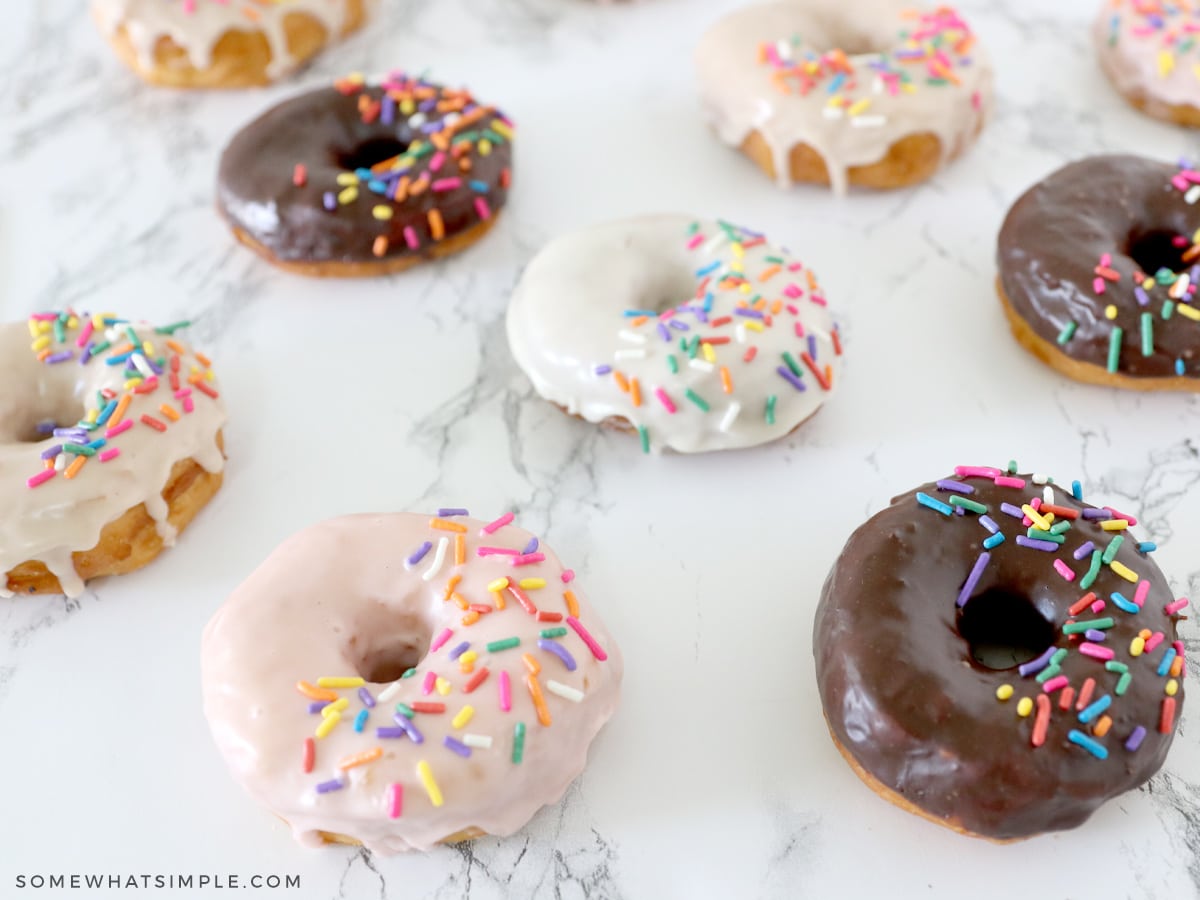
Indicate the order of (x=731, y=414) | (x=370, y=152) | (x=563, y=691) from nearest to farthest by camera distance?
(x=563, y=691)
(x=731, y=414)
(x=370, y=152)

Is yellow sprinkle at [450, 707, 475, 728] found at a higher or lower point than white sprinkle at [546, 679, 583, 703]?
higher

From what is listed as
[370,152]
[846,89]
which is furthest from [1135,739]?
[370,152]

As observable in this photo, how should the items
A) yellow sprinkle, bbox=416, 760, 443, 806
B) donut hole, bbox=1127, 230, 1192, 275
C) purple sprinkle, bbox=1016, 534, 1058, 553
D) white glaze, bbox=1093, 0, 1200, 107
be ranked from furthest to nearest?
Result: white glaze, bbox=1093, 0, 1200, 107
donut hole, bbox=1127, 230, 1192, 275
purple sprinkle, bbox=1016, 534, 1058, 553
yellow sprinkle, bbox=416, 760, 443, 806

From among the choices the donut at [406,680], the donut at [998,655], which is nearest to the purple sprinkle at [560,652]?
the donut at [406,680]

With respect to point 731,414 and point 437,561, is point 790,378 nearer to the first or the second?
point 731,414

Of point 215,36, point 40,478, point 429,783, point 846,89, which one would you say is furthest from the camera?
point 215,36

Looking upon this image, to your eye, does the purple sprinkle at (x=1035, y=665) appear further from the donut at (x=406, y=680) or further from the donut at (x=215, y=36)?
the donut at (x=215, y=36)

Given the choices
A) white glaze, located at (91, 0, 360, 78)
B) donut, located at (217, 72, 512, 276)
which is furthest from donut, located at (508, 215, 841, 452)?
white glaze, located at (91, 0, 360, 78)

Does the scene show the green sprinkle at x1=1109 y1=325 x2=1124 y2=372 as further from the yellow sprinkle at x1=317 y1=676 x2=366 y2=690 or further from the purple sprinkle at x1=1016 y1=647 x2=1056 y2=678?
the yellow sprinkle at x1=317 y1=676 x2=366 y2=690
